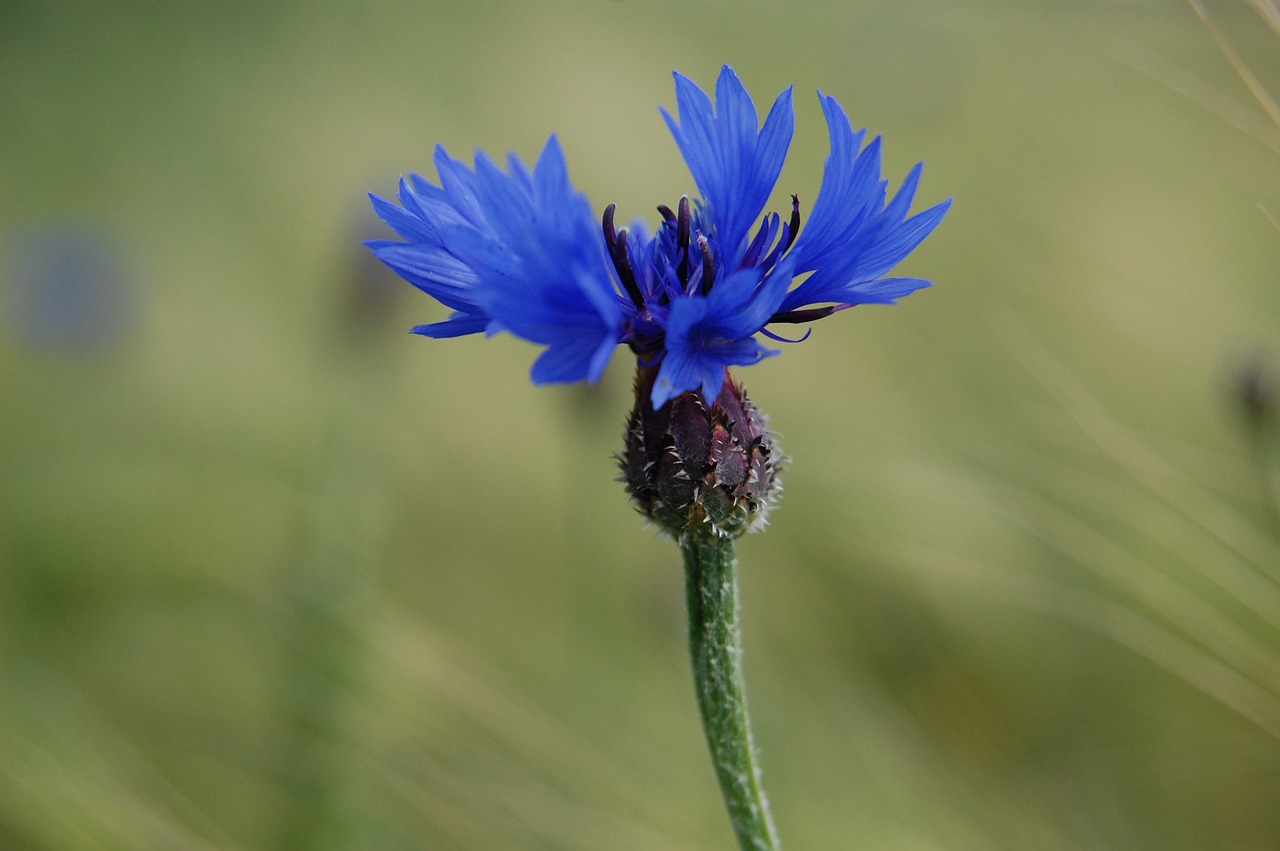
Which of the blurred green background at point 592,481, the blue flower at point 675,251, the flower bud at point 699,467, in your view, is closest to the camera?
the blue flower at point 675,251

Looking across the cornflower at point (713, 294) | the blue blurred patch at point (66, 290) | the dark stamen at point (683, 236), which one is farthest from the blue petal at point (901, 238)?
the blue blurred patch at point (66, 290)

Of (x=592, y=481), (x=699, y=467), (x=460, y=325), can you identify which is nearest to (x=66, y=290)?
(x=592, y=481)

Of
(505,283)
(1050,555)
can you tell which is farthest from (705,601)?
(1050,555)

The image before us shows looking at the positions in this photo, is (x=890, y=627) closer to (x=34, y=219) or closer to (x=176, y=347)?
(x=176, y=347)

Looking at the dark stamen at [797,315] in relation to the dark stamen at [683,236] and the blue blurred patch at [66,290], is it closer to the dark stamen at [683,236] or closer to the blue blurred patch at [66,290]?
the dark stamen at [683,236]

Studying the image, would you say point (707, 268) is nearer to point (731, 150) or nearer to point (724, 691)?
point (731, 150)
